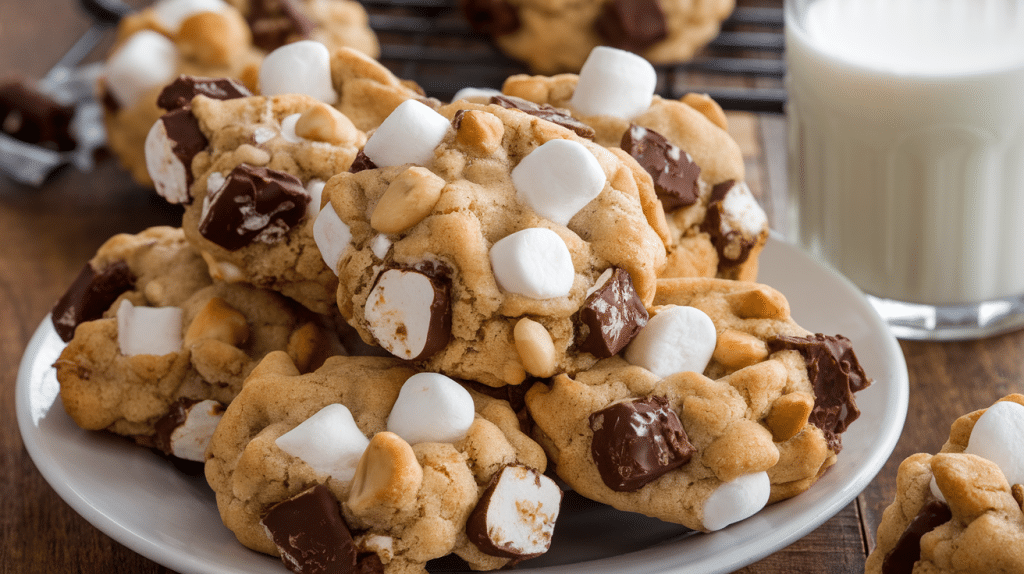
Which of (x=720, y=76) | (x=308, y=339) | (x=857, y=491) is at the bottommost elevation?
(x=720, y=76)

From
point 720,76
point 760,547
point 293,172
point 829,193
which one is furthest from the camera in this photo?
point 720,76

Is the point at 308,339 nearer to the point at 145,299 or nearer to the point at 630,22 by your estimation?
the point at 145,299

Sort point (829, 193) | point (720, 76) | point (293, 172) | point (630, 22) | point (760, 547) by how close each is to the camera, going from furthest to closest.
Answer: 1. point (720, 76)
2. point (630, 22)
3. point (829, 193)
4. point (293, 172)
5. point (760, 547)

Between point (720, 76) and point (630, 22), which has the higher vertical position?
point (630, 22)

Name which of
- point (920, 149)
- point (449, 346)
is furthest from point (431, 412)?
point (920, 149)

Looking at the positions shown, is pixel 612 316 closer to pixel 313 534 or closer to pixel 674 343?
pixel 674 343

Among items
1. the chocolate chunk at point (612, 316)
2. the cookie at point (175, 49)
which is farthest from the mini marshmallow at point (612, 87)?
the cookie at point (175, 49)

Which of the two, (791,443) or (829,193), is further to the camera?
(829,193)

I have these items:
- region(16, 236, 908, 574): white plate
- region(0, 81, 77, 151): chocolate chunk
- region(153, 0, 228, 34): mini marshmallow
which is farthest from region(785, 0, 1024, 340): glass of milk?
region(0, 81, 77, 151): chocolate chunk

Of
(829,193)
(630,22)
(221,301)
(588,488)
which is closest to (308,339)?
(221,301)
